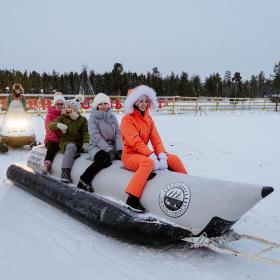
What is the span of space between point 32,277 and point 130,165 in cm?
176

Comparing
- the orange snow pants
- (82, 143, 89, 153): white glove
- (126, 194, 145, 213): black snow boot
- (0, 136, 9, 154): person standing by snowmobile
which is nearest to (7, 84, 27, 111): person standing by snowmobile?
(0, 136, 9, 154): person standing by snowmobile

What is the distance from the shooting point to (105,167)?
525 cm

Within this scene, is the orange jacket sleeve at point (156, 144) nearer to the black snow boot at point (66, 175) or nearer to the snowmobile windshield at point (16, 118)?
the black snow boot at point (66, 175)

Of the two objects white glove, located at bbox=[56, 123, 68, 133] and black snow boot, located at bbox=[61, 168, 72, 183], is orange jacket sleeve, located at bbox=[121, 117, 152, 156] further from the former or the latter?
white glove, located at bbox=[56, 123, 68, 133]

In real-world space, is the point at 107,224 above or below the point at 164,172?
below

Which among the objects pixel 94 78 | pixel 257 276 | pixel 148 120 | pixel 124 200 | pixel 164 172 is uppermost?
pixel 94 78

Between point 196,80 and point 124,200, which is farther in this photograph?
point 196,80

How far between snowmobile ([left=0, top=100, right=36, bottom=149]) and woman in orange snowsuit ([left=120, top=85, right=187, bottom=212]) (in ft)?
19.2

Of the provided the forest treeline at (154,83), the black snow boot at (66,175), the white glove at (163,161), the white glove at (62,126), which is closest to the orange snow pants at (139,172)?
the white glove at (163,161)

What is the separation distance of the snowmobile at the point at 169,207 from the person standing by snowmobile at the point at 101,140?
106 mm

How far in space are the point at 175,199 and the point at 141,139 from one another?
3.77ft

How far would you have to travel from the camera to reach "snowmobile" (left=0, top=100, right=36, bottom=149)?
1021 cm

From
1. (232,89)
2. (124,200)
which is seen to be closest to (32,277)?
(124,200)

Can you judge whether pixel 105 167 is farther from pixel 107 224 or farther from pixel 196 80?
pixel 196 80
